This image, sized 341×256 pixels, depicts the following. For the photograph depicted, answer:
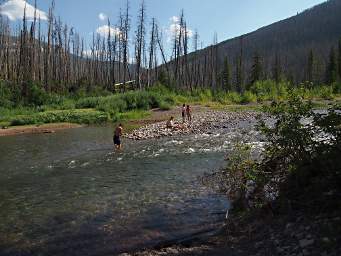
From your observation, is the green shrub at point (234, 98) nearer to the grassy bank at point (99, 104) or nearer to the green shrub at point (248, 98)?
the grassy bank at point (99, 104)

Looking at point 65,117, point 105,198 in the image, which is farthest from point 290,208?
point 65,117

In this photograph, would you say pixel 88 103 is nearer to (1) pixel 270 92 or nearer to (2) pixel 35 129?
(2) pixel 35 129

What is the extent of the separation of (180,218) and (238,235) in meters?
2.60

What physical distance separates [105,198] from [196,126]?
20414mm

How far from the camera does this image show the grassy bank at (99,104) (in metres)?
39.5

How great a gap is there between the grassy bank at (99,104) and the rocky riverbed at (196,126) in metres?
3.33

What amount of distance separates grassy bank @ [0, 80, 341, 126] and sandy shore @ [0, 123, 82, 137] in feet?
4.65

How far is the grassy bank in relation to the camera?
1554 inches

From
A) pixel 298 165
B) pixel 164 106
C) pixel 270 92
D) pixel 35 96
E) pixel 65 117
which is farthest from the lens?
pixel 35 96

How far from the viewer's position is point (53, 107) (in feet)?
148

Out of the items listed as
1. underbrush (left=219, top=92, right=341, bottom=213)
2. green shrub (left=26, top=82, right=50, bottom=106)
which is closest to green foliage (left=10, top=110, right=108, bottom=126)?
green shrub (left=26, top=82, right=50, bottom=106)

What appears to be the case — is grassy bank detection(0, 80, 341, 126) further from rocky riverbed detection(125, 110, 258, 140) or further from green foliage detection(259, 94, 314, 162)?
green foliage detection(259, 94, 314, 162)

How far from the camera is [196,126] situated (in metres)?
32.8

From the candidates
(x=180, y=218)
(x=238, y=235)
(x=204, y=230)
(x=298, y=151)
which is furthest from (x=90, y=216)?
(x=298, y=151)
